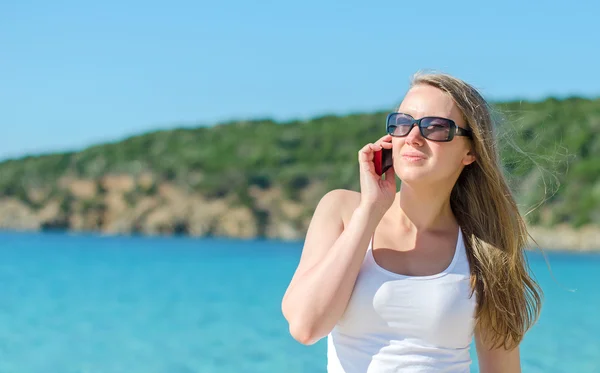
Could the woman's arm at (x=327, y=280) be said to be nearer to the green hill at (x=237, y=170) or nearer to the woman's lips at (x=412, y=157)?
the woman's lips at (x=412, y=157)

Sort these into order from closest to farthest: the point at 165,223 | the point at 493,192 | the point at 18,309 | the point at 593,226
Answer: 1. the point at 493,192
2. the point at 18,309
3. the point at 593,226
4. the point at 165,223

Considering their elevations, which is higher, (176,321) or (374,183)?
(374,183)

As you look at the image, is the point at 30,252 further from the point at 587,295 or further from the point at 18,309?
the point at 587,295

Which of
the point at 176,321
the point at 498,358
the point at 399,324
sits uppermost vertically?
the point at 399,324

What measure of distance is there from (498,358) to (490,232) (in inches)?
13.3

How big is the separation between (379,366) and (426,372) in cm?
12

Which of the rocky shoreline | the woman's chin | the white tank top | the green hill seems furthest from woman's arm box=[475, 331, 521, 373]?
the rocky shoreline

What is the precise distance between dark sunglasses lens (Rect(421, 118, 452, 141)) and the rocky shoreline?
3984 centimetres

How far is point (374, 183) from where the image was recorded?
1984mm

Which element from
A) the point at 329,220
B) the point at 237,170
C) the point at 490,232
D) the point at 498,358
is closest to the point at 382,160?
the point at 329,220

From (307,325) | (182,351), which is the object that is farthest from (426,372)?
(182,351)

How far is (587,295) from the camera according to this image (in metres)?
17.1

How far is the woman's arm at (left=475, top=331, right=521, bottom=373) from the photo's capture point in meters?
2.13

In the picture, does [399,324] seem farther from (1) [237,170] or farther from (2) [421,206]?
(1) [237,170]
